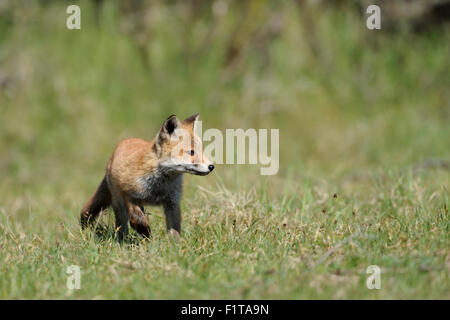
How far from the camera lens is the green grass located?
6227 millimetres

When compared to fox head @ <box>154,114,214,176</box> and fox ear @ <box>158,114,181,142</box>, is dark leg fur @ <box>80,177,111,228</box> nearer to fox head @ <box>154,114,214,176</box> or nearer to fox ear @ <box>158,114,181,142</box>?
fox head @ <box>154,114,214,176</box>

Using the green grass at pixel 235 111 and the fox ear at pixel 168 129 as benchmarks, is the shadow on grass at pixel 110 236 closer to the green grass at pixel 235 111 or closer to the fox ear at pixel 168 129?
the green grass at pixel 235 111

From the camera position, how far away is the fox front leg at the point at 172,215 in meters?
5.73

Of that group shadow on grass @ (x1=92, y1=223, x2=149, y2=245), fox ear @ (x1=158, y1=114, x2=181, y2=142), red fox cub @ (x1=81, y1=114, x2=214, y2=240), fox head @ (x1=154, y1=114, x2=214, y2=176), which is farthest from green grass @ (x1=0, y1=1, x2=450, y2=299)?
fox ear @ (x1=158, y1=114, x2=181, y2=142)

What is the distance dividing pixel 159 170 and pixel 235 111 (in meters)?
5.69

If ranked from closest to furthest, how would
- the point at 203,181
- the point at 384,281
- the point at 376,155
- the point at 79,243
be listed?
the point at 384,281 < the point at 79,243 < the point at 203,181 < the point at 376,155

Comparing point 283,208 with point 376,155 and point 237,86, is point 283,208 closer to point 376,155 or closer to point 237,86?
point 376,155

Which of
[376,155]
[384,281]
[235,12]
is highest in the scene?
[235,12]

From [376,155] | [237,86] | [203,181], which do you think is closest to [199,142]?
[203,181]

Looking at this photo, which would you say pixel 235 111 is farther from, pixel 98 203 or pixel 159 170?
pixel 159 170

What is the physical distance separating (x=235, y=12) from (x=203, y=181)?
5291 mm

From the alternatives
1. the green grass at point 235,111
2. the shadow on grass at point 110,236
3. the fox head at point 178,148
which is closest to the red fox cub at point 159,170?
the fox head at point 178,148

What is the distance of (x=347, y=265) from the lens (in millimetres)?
4672

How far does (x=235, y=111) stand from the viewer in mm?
11344
